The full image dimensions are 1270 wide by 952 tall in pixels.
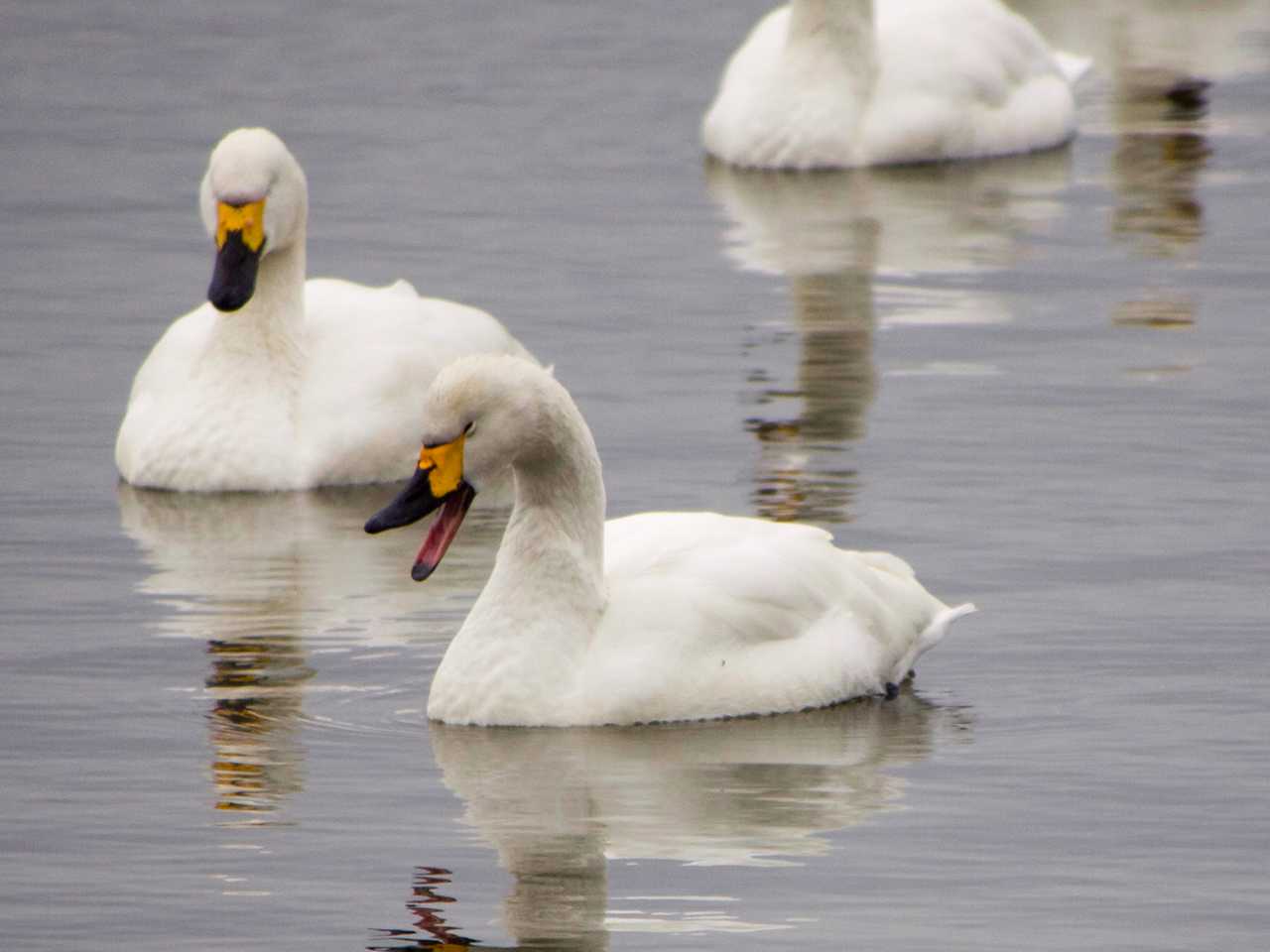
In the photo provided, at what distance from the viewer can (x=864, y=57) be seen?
2311 cm

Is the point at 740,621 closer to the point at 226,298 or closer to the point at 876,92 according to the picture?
the point at 226,298

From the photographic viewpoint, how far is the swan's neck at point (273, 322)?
50.4 ft

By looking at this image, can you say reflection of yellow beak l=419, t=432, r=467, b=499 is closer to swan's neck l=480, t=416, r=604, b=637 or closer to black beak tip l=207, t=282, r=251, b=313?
swan's neck l=480, t=416, r=604, b=637

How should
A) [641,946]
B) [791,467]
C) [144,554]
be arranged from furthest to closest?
1. [791,467]
2. [144,554]
3. [641,946]

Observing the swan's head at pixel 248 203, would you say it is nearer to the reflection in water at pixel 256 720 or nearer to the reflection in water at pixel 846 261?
the reflection in water at pixel 846 261

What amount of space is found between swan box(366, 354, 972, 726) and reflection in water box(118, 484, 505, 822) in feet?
2.20

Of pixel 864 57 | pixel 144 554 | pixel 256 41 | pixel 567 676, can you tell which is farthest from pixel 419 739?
pixel 256 41

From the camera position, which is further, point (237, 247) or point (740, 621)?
point (237, 247)

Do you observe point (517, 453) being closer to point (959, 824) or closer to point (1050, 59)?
point (959, 824)

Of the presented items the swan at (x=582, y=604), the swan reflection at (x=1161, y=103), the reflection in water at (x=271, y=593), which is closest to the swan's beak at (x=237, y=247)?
the reflection in water at (x=271, y=593)

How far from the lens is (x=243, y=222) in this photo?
15391 mm

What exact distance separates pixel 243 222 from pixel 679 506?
2.46 m

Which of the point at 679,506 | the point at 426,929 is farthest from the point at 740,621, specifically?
the point at 679,506

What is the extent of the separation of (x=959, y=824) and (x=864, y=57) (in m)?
13.5
